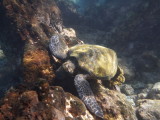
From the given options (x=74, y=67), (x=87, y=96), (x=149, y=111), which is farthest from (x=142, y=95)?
(x=87, y=96)

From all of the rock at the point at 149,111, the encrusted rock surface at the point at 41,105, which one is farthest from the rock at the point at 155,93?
the encrusted rock surface at the point at 41,105

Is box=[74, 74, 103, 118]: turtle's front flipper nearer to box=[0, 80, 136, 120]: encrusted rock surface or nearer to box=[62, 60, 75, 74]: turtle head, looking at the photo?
box=[0, 80, 136, 120]: encrusted rock surface

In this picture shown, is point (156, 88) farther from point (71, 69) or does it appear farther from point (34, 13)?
point (34, 13)

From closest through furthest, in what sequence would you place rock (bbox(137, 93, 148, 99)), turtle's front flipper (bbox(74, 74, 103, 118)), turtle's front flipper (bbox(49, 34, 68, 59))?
turtle's front flipper (bbox(74, 74, 103, 118)) → turtle's front flipper (bbox(49, 34, 68, 59)) → rock (bbox(137, 93, 148, 99))

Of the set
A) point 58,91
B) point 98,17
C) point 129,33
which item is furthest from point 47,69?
point 98,17

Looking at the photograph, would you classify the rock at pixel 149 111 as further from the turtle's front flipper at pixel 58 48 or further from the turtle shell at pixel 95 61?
the turtle's front flipper at pixel 58 48

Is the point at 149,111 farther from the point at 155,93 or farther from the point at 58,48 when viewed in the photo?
the point at 58,48

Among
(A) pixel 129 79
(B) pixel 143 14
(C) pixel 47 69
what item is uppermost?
(B) pixel 143 14

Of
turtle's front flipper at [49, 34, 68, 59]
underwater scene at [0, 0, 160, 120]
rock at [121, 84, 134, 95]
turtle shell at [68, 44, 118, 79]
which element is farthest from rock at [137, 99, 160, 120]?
turtle's front flipper at [49, 34, 68, 59]
